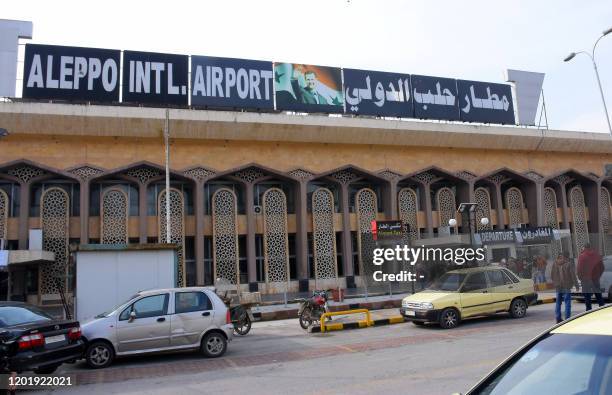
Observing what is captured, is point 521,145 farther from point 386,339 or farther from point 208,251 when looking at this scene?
point 386,339

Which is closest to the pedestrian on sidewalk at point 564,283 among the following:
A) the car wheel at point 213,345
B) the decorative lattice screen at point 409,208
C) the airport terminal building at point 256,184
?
the car wheel at point 213,345

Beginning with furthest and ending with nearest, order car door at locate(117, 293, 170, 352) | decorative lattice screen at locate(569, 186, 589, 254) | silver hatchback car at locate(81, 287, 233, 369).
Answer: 1. decorative lattice screen at locate(569, 186, 589, 254)
2. car door at locate(117, 293, 170, 352)
3. silver hatchback car at locate(81, 287, 233, 369)

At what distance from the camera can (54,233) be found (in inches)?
958

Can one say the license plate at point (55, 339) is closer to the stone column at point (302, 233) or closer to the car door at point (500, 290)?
the car door at point (500, 290)

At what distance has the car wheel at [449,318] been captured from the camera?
12945 millimetres

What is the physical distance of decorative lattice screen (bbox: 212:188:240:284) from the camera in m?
26.5

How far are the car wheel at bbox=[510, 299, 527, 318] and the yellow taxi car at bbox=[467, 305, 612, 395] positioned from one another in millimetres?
11872

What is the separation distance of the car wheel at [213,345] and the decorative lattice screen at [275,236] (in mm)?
16376

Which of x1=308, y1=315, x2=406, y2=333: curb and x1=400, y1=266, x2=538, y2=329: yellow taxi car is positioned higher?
x1=400, y1=266, x2=538, y2=329: yellow taxi car

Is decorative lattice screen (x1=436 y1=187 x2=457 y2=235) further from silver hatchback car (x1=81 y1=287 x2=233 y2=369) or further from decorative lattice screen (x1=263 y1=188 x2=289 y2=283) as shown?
silver hatchback car (x1=81 y1=287 x2=233 y2=369)

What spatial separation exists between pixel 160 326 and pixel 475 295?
8409mm

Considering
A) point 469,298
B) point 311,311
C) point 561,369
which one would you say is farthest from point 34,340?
point 469,298

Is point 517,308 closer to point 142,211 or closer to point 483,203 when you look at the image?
point 142,211

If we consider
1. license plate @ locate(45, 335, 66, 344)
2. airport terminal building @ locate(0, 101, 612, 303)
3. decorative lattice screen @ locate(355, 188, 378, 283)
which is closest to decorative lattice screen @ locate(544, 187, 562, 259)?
airport terminal building @ locate(0, 101, 612, 303)
